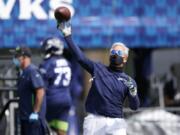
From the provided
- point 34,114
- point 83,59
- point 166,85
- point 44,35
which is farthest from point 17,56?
point 166,85

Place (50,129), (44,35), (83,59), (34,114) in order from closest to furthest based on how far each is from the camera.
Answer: (83,59) < (34,114) < (50,129) < (44,35)

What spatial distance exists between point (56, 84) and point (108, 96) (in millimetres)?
2798

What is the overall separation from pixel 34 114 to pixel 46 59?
1.60 m

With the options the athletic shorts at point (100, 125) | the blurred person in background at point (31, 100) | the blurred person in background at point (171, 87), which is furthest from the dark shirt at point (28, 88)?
the blurred person in background at point (171, 87)

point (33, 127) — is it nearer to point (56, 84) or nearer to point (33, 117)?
point (33, 117)

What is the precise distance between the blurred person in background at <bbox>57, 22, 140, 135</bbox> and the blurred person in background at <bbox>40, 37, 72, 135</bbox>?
8.62 ft

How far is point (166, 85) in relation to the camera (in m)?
13.5

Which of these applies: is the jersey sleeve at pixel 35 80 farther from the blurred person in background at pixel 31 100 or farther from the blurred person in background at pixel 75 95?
the blurred person in background at pixel 75 95

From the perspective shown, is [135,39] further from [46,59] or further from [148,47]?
[46,59]

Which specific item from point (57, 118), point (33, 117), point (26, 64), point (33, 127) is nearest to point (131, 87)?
point (33, 117)

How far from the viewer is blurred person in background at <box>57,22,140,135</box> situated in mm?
8430

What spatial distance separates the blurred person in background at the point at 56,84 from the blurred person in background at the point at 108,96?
2628 mm

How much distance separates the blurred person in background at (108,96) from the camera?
843cm

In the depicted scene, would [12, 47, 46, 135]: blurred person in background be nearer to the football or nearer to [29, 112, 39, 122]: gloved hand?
[29, 112, 39, 122]: gloved hand
